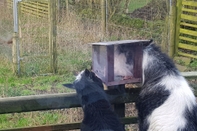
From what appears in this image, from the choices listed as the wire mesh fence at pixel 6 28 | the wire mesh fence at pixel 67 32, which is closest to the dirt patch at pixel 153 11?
the wire mesh fence at pixel 67 32

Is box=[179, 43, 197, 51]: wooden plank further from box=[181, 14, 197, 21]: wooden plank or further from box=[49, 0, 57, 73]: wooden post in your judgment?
box=[49, 0, 57, 73]: wooden post

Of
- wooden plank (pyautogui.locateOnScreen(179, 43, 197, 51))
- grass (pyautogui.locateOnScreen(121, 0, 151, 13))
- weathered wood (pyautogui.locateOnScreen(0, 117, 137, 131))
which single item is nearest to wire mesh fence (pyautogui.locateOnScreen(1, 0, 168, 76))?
wooden plank (pyautogui.locateOnScreen(179, 43, 197, 51))

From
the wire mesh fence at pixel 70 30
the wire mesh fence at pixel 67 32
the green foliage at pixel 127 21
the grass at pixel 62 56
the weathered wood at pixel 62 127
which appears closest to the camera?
the weathered wood at pixel 62 127

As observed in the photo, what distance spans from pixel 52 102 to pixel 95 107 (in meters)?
0.25

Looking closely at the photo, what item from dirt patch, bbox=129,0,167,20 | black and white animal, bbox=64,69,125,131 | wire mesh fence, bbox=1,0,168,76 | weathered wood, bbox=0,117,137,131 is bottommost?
weathered wood, bbox=0,117,137,131

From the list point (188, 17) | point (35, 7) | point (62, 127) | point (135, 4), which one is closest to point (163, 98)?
point (62, 127)

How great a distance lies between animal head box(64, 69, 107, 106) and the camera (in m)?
2.27

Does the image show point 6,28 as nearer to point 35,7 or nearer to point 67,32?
point 35,7

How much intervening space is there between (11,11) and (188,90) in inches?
134

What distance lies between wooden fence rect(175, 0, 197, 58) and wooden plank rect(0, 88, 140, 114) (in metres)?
3.95

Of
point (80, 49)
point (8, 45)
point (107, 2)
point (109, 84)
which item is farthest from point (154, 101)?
point (107, 2)

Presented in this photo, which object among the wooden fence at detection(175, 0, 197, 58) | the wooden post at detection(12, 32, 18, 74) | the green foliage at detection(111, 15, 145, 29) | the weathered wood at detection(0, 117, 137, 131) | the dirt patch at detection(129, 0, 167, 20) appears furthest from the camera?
the dirt patch at detection(129, 0, 167, 20)

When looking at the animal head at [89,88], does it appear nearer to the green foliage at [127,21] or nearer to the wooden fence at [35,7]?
the wooden fence at [35,7]

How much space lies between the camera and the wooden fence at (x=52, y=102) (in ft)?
7.22
